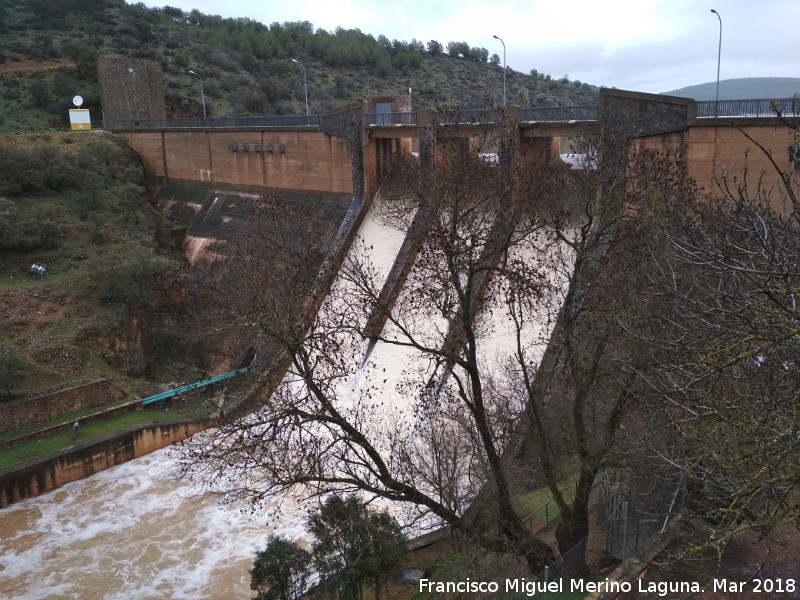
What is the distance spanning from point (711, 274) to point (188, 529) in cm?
1151

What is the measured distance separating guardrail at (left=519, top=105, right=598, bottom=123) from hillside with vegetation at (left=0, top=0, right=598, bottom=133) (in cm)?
2250

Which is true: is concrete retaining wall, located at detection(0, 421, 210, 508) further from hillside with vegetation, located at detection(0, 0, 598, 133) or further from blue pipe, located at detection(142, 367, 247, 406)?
hillside with vegetation, located at detection(0, 0, 598, 133)

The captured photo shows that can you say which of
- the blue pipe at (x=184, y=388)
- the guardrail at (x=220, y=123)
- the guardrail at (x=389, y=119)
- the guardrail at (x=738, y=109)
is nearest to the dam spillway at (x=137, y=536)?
the blue pipe at (x=184, y=388)

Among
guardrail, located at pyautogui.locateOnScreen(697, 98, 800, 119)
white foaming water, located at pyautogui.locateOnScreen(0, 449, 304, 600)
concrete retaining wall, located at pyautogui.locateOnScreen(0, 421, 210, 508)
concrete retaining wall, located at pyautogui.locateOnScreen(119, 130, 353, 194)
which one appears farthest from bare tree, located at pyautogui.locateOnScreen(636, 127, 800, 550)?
concrete retaining wall, located at pyautogui.locateOnScreen(119, 130, 353, 194)

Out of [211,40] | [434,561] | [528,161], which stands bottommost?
[434,561]

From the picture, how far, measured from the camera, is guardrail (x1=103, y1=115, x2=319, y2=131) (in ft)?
85.3

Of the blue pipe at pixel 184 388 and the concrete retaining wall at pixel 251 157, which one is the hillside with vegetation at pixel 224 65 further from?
the blue pipe at pixel 184 388

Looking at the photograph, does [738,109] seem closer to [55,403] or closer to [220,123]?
[55,403]

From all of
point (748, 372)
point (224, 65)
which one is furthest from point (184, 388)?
point (224, 65)

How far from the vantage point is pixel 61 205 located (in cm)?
2669

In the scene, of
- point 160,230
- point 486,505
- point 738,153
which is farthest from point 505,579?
point 160,230

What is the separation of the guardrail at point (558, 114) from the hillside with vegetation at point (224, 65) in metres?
22.5

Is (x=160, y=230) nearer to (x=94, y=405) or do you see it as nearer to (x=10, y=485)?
(x=94, y=405)

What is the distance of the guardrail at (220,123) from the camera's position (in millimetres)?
26013
